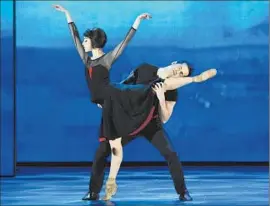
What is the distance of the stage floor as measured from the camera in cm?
745

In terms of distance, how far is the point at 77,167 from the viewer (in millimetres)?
10711

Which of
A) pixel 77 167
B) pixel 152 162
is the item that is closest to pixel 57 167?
pixel 77 167

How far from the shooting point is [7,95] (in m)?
9.66

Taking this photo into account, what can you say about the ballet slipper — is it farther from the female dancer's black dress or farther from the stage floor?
the female dancer's black dress

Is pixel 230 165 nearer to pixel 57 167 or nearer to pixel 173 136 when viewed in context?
pixel 173 136

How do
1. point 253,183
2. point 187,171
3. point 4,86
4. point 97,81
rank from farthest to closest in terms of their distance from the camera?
point 187,171
point 4,86
point 253,183
point 97,81

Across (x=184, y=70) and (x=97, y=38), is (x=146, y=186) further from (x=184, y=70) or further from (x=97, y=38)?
(x=97, y=38)

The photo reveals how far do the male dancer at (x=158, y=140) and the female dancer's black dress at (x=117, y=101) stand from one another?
99 mm

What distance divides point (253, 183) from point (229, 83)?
2.02m

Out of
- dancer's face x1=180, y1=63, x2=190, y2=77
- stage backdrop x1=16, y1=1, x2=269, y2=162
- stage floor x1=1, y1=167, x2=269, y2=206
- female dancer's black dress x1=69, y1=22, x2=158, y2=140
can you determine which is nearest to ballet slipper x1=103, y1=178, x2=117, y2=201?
stage floor x1=1, y1=167, x2=269, y2=206

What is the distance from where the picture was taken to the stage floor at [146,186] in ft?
24.4

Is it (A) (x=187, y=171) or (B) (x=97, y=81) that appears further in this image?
(A) (x=187, y=171)

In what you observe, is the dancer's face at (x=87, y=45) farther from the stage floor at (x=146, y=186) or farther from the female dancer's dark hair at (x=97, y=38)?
the stage floor at (x=146, y=186)

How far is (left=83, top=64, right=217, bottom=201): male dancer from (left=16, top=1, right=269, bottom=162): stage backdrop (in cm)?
291
